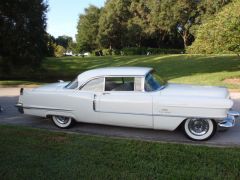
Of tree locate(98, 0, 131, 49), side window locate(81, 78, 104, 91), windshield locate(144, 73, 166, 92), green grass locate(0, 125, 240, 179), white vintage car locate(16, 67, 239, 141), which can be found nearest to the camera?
green grass locate(0, 125, 240, 179)

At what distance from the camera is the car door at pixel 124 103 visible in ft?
22.6

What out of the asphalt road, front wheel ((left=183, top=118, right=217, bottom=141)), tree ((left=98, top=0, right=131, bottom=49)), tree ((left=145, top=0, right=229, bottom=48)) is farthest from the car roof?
tree ((left=98, top=0, right=131, bottom=49))

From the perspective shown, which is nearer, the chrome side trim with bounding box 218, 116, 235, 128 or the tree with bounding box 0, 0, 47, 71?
the chrome side trim with bounding box 218, 116, 235, 128

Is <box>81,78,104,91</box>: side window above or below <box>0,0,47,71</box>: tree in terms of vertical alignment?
below

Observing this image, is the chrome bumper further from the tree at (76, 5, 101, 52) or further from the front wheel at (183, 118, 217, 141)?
the tree at (76, 5, 101, 52)

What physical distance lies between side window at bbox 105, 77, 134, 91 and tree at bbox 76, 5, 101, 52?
5657 centimetres

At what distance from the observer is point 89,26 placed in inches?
2525

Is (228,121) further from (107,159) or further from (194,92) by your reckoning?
(107,159)

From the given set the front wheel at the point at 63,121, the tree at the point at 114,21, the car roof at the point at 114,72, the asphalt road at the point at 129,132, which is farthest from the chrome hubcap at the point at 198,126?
the tree at the point at 114,21

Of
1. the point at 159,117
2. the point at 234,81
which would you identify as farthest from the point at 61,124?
the point at 234,81

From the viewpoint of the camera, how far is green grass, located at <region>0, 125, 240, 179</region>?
15.7ft

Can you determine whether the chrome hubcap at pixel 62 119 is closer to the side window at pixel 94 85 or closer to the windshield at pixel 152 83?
the side window at pixel 94 85

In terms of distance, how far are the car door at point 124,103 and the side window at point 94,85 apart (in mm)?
115

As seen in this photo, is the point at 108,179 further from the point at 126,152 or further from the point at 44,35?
the point at 44,35
